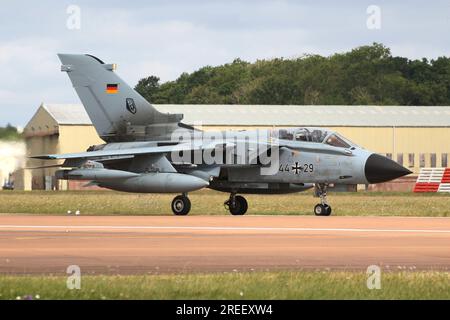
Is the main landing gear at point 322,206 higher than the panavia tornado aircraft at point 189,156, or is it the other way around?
the panavia tornado aircraft at point 189,156

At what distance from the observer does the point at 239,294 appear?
37.1 ft

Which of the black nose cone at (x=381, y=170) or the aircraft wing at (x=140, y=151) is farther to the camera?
the aircraft wing at (x=140, y=151)

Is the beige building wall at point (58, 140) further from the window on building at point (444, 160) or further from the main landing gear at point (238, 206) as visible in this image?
the main landing gear at point (238, 206)

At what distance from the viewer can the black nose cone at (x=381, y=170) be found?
93.2 ft

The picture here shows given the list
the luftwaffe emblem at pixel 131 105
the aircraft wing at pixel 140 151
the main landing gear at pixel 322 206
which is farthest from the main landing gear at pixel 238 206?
the luftwaffe emblem at pixel 131 105

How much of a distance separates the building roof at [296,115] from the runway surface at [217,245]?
148ft

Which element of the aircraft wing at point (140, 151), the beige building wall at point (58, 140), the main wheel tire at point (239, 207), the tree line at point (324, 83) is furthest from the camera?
the tree line at point (324, 83)

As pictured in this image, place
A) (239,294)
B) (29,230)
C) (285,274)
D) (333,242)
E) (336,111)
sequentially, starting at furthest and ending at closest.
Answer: (336,111), (29,230), (333,242), (285,274), (239,294)

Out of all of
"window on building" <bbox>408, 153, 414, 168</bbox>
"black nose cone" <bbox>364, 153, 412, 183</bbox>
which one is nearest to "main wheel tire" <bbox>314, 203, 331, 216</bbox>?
"black nose cone" <bbox>364, 153, 412, 183</bbox>

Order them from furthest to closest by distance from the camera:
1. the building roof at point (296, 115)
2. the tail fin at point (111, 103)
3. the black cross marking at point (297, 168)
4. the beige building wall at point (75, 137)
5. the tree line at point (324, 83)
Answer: the tree line at point (324, 83), the building roof at point (296, 115), the beige building wall at point (75, 137), the tail fin at point (111, 103), the black cross marking at point (297, 168)

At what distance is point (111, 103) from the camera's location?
32.1 m

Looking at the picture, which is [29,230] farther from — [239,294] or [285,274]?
[239,294]
